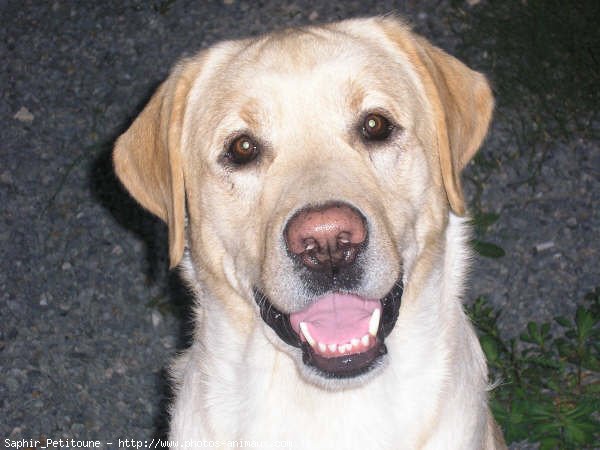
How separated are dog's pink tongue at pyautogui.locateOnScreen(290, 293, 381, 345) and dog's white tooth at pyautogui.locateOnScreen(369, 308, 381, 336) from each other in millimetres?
12

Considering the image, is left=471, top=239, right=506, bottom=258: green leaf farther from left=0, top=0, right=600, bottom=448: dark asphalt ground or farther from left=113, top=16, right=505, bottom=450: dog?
left=113, top=16, right=505, bottom=450: dog

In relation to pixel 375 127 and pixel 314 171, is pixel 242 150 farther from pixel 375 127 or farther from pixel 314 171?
pixel 375 127

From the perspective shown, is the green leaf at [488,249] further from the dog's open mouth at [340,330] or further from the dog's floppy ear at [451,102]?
the dog's open mouth at [340,330]

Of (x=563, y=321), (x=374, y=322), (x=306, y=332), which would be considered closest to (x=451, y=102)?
(x=374, y=322)

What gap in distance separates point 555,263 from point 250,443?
11.0 feet

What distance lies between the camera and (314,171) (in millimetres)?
3068

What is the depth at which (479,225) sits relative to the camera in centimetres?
598

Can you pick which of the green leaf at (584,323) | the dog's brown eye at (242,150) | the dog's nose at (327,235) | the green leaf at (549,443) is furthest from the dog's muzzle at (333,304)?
the green leaf at (584,323)

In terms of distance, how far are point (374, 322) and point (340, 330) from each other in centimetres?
13

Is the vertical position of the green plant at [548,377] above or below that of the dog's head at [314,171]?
below

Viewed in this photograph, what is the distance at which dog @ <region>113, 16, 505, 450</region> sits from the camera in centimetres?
307

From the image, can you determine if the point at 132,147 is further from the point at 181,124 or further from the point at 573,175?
the point at 573,175

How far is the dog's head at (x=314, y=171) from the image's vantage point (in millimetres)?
2898

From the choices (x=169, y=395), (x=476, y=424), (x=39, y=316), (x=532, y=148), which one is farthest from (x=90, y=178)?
(x=476, y=424)
